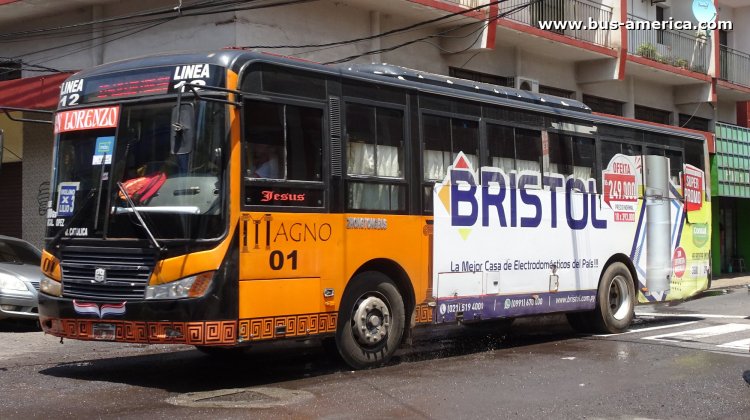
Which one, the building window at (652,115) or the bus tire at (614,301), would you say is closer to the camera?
the bus tire at (614,301)

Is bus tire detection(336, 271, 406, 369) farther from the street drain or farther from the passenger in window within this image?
the passenger in window

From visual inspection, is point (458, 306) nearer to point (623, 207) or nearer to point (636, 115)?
point (623, 207)

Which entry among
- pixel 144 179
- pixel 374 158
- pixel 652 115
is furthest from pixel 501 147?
pixel 652 115

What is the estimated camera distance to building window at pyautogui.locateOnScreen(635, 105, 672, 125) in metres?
A: 27.7

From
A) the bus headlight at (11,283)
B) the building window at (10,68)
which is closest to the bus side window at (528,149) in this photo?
the bus headlight at (11,283)

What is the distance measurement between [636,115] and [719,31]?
636cm

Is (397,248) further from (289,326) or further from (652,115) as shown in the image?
(652,115)

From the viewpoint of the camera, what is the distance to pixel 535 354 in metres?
11.2

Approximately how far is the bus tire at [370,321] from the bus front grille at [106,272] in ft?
7.15

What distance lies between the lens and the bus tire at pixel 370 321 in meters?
9.38

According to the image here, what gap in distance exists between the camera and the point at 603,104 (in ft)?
85.1

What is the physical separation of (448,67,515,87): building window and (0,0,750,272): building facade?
0.13 feet

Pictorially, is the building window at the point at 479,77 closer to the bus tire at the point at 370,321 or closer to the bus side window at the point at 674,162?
the bus side window at the point at 674,162

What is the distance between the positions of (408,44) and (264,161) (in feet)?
37.0
